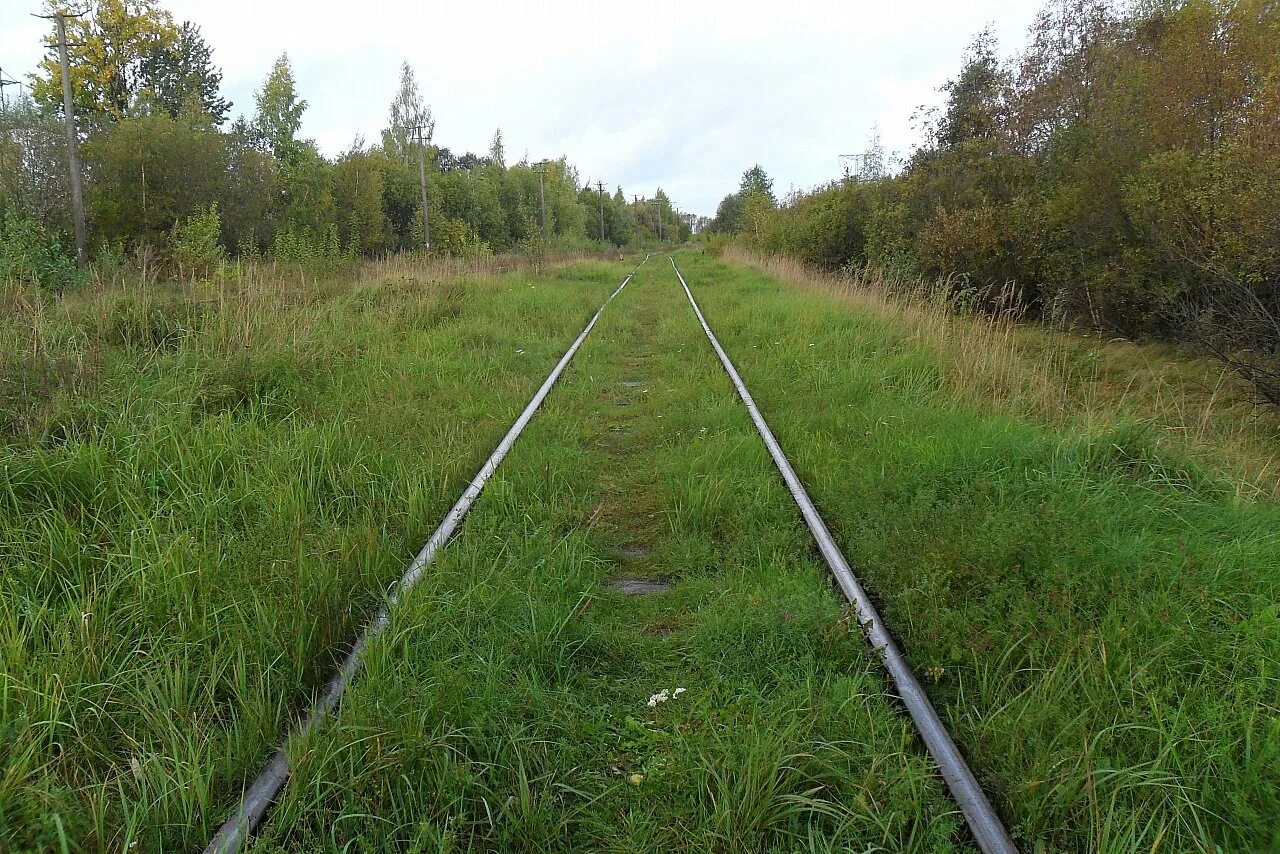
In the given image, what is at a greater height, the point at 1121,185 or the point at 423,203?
the point at 423,203

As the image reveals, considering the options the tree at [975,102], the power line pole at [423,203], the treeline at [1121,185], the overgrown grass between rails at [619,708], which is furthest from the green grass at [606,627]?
the power line pole at [423,203]

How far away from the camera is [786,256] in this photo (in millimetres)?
23641

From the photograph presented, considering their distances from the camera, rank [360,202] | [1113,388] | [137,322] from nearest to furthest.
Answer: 1. [137,322]
2. [1113,388]
3. [360,202]

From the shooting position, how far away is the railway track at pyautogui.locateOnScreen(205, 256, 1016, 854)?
6.09ft

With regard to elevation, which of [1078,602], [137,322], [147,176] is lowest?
[1078,602]

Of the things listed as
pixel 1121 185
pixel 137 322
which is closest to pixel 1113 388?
pixel 1121 185

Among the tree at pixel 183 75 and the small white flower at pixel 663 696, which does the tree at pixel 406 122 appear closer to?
the tree at pixel 183 75

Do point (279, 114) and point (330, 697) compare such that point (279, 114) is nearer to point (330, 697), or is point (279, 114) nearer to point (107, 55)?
point (107, 55)

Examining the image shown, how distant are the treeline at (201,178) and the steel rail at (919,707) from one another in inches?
320

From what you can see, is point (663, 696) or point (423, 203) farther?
point (423, 203)

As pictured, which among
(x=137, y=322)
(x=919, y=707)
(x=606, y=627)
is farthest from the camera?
(x=137, y=322)

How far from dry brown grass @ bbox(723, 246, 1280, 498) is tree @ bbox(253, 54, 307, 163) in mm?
47186

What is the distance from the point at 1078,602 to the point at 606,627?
6.23 ft

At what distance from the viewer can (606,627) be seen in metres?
3.02
